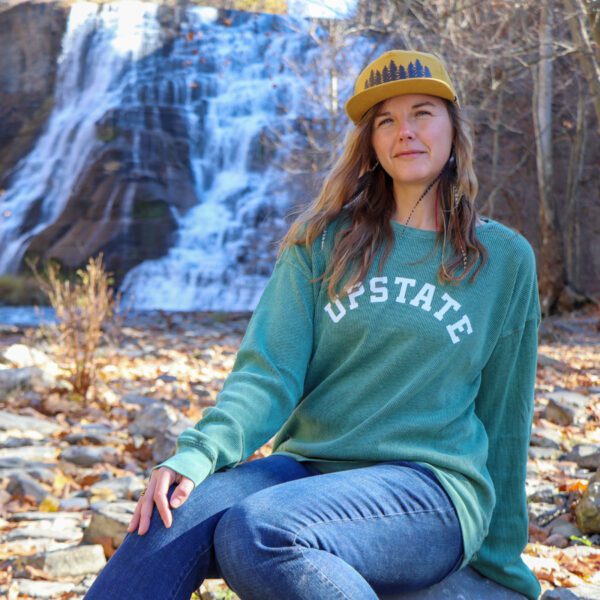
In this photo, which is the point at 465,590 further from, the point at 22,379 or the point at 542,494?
the point at 22,379

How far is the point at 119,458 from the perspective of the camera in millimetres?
4871

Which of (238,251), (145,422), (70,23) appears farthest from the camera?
(70,23)

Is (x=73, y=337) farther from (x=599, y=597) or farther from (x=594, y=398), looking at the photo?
(x=599, y=597)

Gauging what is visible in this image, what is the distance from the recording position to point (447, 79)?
2.29 meters

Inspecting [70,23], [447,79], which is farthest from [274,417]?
[70,23]

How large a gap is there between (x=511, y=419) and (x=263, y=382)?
0.63m

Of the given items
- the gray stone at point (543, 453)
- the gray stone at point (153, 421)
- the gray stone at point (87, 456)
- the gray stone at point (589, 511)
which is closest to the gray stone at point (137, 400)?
the gray stone at point (153, 421)

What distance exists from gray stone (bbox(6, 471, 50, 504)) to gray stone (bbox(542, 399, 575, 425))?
3.26 metres

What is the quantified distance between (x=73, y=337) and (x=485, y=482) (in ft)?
16.6

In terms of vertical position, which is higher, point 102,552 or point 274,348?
point 274,348

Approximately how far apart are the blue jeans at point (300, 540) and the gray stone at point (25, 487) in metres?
2.45

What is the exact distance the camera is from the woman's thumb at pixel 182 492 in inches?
70.6

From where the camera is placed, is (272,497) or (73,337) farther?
(73,337)

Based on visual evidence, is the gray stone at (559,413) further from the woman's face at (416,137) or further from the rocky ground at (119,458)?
the woman's face at (416,137)
